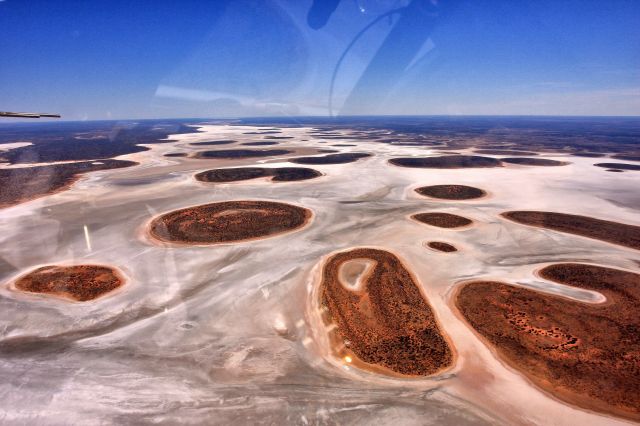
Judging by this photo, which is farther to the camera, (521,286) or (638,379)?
(521,286)

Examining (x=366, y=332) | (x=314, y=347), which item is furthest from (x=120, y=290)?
(x=366, y=332)

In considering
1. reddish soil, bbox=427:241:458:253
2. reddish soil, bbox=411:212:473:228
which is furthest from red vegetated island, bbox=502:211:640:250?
reddish soil, bbox=427:241:458:253

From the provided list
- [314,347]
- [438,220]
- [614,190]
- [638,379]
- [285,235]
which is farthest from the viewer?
[614,190]

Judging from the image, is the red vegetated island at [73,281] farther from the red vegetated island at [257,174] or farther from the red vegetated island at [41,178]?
the red vegetated island at [257,174]

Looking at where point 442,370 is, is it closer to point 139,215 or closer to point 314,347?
point 314,347

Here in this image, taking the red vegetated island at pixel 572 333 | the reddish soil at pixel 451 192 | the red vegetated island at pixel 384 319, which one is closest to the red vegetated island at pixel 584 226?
the red vegetated island at pixel 572 333

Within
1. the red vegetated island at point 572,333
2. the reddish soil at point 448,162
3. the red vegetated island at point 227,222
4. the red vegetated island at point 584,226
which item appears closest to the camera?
the red vegetated island at point 572,333

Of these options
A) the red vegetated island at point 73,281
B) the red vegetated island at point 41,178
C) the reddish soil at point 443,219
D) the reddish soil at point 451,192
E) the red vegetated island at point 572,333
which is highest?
the red vegetated island at point 41,178
